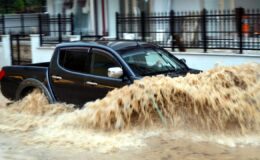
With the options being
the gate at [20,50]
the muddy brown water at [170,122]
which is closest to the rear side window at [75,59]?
the muddy brown water at [170,122]

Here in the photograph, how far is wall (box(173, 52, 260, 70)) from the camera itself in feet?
41.1

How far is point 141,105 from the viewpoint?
7750 mm

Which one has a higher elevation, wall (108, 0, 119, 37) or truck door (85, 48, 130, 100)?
wall (108, 0, 119, 37)

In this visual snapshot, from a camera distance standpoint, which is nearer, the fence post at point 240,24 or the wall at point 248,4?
the fence post at point 240,24

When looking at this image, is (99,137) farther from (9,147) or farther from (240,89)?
(240,89)

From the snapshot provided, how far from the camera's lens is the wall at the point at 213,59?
12520 millimetres

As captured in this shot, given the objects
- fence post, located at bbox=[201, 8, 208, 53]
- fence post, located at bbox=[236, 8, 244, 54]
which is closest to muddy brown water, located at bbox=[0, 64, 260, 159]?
fence post, located at bbox=[236, 8, 244, 54]

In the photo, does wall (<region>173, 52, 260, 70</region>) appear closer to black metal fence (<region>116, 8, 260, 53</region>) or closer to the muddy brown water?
black metal fence (<region>116, 8, 260, 53</region>)

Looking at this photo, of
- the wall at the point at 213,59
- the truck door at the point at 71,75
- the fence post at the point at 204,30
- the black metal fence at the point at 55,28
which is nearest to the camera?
the truck door at the point at 71,75

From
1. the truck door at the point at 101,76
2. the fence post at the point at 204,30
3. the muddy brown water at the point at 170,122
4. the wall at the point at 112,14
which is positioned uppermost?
the wall at the point at 112,14

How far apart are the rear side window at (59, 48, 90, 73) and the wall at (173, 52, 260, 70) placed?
4.19 m

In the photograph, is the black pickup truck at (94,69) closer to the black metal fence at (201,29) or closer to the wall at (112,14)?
the black metal fence at (201,29)

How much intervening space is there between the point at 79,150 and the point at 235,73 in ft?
8.93

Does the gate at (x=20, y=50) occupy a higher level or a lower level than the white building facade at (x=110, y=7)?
lower
